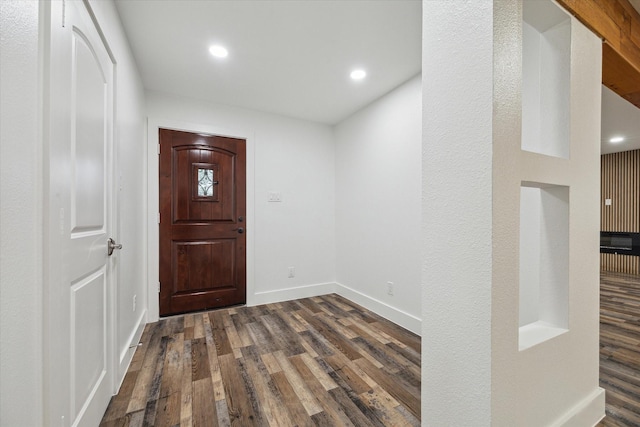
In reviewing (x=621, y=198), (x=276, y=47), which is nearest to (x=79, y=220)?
(x=276, y=47)

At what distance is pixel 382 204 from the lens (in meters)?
2.80

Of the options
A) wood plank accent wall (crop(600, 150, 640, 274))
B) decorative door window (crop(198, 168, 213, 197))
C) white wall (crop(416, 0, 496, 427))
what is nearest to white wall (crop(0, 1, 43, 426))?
white wall (crop(416, 0, 496, 427))

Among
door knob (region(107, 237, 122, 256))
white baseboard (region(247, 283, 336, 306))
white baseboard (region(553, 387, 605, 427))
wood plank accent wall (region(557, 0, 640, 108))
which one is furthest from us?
white baseboard (region(247, 283, 336, 306))

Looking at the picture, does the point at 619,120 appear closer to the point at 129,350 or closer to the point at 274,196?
the point at 274,196

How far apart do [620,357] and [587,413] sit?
1253mm

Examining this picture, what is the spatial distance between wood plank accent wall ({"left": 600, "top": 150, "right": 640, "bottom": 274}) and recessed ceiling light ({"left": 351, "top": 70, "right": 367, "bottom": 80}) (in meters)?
6.23

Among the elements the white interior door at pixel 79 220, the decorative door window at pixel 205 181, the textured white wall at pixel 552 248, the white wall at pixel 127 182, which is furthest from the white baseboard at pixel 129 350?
the textured white wall at pixel 552 248

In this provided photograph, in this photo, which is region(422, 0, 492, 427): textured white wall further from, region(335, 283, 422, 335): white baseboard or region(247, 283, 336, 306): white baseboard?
region(247, 283, 336, 306): white baseboard

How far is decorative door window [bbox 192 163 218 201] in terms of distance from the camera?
2879 millimetres

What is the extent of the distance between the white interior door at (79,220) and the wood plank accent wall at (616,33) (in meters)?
1.96

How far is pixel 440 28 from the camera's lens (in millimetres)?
941

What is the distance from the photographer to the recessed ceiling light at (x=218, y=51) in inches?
78.2

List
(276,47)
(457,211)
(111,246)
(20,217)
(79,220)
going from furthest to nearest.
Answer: (276,47), (111,246), (79,220), (457,211), (20,217)

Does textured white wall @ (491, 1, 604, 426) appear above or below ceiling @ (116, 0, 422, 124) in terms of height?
below
